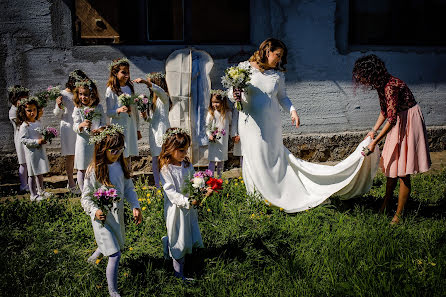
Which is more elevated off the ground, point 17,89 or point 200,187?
point 17,89

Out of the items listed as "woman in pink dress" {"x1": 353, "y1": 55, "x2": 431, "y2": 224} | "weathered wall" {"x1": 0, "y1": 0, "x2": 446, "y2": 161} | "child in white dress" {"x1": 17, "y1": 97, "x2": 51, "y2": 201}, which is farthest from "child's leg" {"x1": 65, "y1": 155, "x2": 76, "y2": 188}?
"woman in pink dress" {"x1": 353, "y1": 55, "x2": 431, "y2": 224}

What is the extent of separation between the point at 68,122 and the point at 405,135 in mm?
4573

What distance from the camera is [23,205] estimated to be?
218 inches

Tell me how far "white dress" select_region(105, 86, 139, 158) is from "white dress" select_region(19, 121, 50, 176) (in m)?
1.01

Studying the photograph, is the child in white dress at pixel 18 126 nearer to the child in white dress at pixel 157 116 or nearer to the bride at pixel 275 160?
the child in white dress at pixel 157 116

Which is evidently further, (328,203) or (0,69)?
(0,69)

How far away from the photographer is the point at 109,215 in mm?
3701

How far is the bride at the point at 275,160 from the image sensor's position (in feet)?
17.3

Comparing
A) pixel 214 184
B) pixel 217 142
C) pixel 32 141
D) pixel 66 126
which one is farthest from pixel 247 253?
pixel 66 126

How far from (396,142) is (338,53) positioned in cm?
359

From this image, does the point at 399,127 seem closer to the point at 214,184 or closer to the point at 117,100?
the point at 214,184

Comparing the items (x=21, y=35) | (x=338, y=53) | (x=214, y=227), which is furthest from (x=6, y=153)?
(x=338, y=53)

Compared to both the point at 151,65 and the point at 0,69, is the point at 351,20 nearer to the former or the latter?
the point at 151,65

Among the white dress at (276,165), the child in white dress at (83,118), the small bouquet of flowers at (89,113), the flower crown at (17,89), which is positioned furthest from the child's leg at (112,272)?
the flower crown at (17,89)
